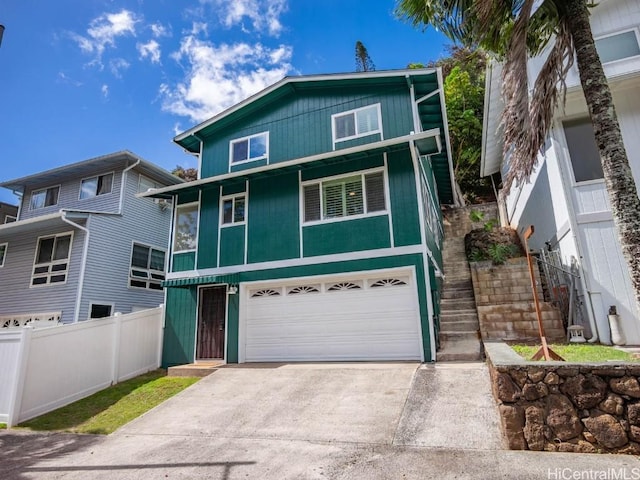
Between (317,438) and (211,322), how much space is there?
6.89 meters

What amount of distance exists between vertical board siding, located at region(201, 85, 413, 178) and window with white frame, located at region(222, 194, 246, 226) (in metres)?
1.30

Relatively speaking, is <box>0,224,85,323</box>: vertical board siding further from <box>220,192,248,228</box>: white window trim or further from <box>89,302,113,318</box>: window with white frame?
<box>220,192,248,228</box>: white window trim

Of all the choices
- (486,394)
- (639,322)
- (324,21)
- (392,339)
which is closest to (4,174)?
(324,21)

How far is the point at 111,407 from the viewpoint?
764 cm

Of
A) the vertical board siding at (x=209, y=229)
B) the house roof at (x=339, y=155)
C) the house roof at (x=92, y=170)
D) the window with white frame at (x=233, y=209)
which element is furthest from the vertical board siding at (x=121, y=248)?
the house roof at (x=339, y=155)

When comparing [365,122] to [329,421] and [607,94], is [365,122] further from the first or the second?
[329,421]

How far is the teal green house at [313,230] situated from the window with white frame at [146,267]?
494 cm

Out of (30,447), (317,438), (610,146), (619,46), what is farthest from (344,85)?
(30,447)

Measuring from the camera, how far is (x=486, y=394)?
568 cm

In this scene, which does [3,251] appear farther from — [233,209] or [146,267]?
[233,209]

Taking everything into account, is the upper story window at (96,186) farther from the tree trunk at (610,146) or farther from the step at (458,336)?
the tree trunk at (610,146)

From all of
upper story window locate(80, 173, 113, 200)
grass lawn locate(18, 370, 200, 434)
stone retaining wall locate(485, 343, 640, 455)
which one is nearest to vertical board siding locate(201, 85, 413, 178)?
upper story window locate(80, 173, 113, 200)

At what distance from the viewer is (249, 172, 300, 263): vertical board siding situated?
1048 centimetres

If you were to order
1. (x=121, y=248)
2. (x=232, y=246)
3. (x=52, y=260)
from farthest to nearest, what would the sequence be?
(x=121, y=248), (x=52, y=260), (x=232, y=246)
